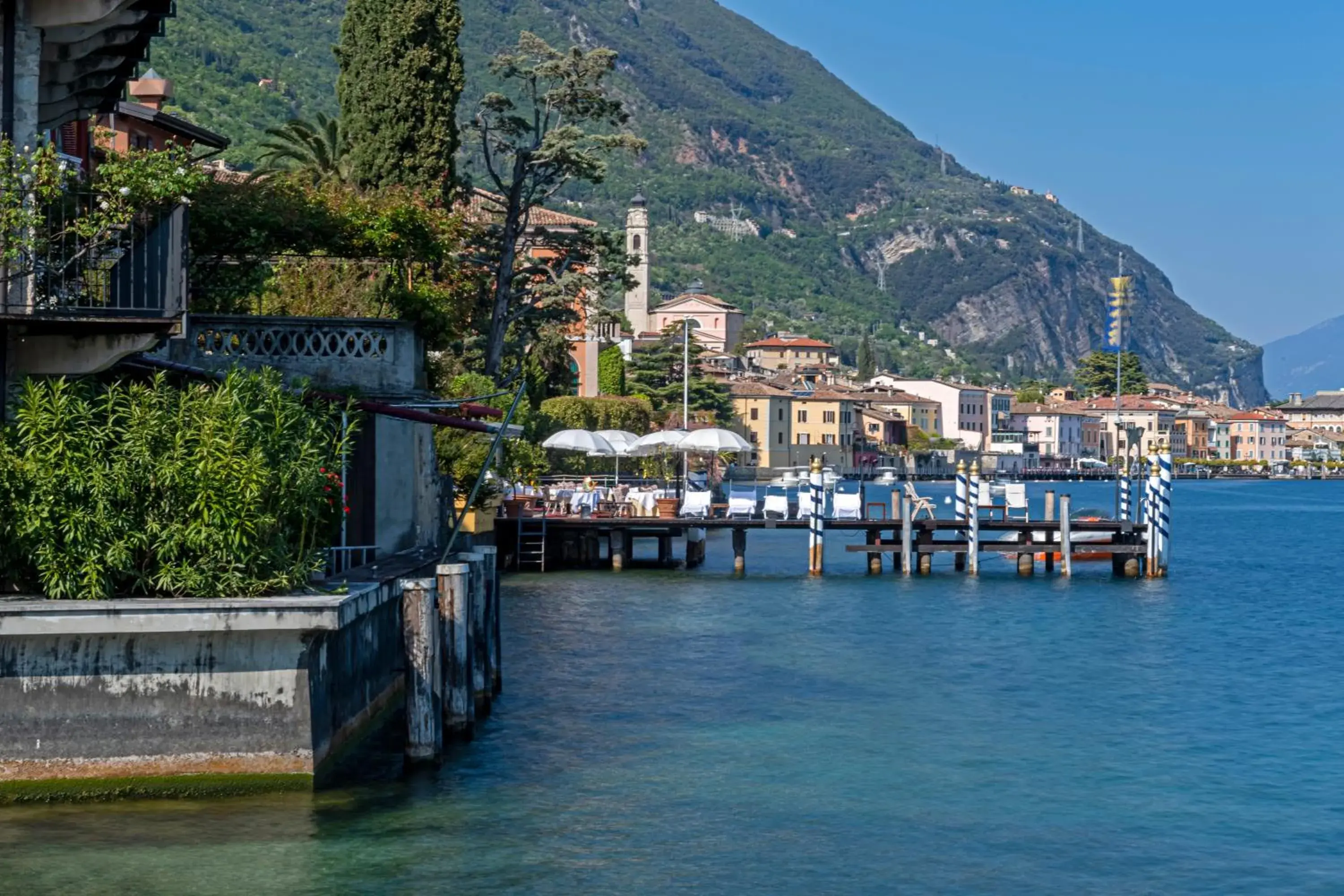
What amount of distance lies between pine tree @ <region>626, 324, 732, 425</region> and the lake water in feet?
277

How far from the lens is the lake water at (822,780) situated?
1623 cm

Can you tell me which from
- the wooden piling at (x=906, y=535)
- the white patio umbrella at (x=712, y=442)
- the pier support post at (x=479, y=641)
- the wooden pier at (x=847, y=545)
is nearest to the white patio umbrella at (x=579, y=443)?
the white patio umbrella at (x=712, y=442)

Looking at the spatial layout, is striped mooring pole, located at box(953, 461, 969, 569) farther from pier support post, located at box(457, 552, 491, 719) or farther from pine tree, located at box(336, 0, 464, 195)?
pier support post, located at box(457, 552, 491, 719)

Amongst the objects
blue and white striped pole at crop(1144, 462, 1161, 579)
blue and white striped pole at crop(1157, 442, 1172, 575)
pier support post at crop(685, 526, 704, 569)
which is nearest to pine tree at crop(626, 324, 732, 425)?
pier support post at crop(685, 526, 704, 569)

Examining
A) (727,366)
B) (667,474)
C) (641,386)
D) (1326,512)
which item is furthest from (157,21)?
(727,366)

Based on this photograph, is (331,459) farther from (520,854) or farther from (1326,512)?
(1326,512)

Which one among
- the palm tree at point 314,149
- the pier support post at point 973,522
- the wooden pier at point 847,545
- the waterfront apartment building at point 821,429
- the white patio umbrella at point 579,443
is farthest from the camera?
the waterfront apartment building at point 821,429

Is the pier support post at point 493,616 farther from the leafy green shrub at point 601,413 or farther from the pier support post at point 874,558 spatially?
the leafy green shrub at point 601,413

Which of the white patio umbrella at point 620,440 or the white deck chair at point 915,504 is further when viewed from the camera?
the white patio umbrella at point 620,440

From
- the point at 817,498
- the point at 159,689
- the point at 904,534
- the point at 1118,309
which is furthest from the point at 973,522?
the point at 159,689

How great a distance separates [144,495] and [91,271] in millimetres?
2457

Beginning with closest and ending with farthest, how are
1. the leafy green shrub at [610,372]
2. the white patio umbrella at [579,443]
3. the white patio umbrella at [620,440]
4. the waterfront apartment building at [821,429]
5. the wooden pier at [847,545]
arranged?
1. the wooden pier at [847,545]
2. the white patio umbrella at [579,443]
3. the white patio umbrella at [620,440]
4. the leafy green shrub at [610,372]
5. the waterfront apartment building at [821,429]

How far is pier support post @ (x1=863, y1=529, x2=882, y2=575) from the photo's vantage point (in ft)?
160

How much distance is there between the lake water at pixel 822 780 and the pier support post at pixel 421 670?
0.45 m
